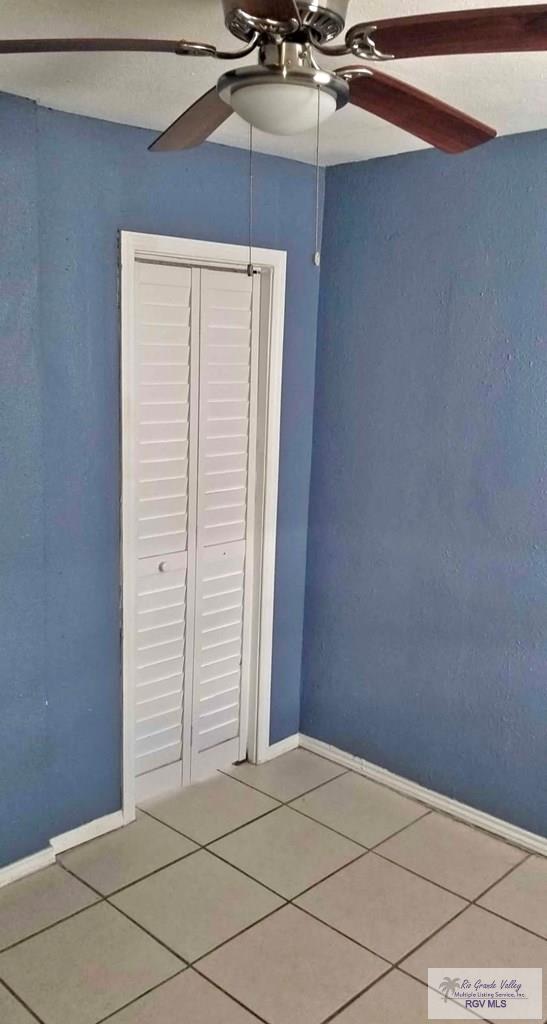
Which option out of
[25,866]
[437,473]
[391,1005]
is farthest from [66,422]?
Answer: [391,1005]

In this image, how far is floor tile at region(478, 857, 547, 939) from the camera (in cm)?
254

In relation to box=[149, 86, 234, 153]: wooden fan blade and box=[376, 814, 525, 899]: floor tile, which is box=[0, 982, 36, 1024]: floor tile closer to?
box=[376, 814, 525, 899]: floor tile

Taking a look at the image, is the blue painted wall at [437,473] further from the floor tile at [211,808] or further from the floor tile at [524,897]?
the floor tile at [211,808]

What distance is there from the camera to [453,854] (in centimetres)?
287

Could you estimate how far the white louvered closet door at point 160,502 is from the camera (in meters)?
2.83

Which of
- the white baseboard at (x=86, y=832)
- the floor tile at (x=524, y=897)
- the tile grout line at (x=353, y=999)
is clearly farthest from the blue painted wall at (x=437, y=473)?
the white baseboard at (x=86, y=832)

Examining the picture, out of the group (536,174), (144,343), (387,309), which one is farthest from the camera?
(387,309)

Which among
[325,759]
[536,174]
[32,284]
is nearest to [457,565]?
[325,759]

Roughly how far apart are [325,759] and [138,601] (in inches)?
44.5

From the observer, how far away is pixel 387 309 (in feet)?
10.1

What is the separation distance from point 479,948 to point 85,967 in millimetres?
1108

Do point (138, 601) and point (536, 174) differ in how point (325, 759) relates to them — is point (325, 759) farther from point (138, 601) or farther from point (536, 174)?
point (536, 174)

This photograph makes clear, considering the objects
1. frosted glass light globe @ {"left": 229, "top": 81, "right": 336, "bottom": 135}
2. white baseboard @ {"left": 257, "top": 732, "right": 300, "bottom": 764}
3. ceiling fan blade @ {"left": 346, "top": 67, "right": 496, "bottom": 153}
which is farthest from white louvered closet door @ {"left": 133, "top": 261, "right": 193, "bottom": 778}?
frosted glass light globe @ {"left": 229, "top": 81, "right": 336, "bottom": 135}

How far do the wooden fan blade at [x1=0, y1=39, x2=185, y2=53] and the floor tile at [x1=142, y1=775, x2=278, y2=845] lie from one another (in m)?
2.40
